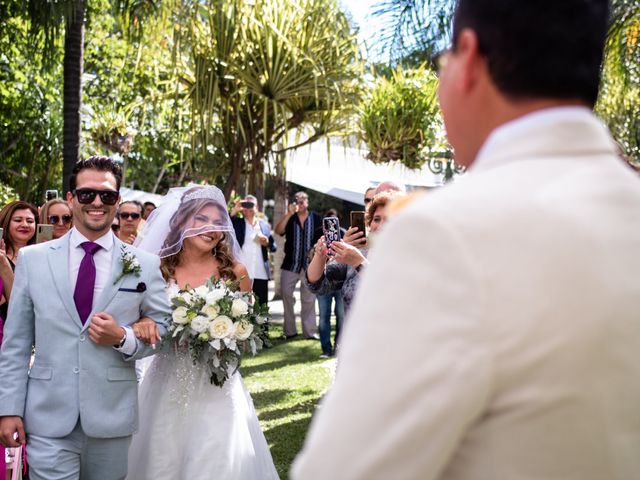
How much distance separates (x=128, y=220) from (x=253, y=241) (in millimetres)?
3497

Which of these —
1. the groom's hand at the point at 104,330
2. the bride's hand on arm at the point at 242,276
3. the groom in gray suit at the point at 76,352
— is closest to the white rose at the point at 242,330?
the bride's hand on arm at the point at 242,276

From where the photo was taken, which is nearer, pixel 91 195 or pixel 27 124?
pixel 91 195

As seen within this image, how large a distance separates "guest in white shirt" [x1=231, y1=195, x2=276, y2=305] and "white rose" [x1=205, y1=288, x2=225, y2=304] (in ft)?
20.3

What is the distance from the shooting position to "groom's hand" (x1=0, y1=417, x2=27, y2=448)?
3.94 m

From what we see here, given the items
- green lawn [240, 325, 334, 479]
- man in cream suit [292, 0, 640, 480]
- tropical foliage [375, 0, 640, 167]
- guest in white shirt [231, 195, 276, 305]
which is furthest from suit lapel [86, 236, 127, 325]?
guest in white shirt [231, 195, 276, 305]

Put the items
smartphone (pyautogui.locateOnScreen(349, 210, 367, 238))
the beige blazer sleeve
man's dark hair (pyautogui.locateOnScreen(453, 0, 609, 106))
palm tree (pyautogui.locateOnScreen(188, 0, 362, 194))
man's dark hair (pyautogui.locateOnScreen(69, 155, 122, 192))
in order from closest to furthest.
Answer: the beige blazer sleeve → man's dark hair (pyautogui.locateOnScreen(453, 0, 609, 106)) → man's dark hair (pyautogui.locateOnScreen(69, 155, 122, 192)) → smartphone (pyautogui.locateOnScreen(349, 210, 367, 238)) → palm tree (pyautogui.locateOnScreen(188, 0, 362, 194))

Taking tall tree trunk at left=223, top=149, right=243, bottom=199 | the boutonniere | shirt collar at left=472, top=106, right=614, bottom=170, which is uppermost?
tall tree trunk at left=223, top=149, right=243, bottom=199

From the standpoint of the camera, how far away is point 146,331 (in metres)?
4.28

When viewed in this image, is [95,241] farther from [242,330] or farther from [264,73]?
[264,73]

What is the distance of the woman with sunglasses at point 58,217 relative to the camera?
7.46 m

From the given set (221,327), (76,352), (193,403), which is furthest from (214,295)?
(76,352)

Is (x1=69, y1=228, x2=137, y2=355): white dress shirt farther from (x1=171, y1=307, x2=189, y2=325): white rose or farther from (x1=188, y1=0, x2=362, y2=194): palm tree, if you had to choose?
(x1=188, y1=0, x2=362, y2=194): palm tree

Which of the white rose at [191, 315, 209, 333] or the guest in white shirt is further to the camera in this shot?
the guest in white shirt

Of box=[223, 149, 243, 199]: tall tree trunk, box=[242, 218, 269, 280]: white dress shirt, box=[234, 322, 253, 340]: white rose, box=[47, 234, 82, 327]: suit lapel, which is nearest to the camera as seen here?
box=[47, 234, 82, 327]: suit lapel
